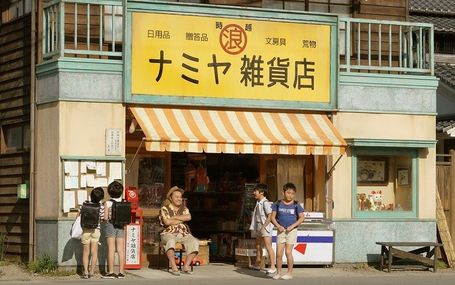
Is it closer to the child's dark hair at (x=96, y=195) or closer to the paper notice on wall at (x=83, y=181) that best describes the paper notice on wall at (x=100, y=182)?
the paper notice on wall at (x=83, y=181)

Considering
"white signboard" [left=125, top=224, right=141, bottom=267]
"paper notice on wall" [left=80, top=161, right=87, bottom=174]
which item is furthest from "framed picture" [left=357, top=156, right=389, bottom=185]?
"paper notice on wall" [left=80, top=161, right=87, bottom=174]

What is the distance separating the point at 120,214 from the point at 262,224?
2.84m

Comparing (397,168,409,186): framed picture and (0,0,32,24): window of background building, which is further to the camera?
(397,168,409,186): framed picture

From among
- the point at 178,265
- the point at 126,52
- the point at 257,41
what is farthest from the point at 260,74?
the point at 178,265

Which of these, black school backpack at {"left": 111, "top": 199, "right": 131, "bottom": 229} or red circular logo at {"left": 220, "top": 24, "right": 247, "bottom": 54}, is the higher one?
red circular logo at {"left": 220, "top": 24, "right": 247, "bottom": 54}

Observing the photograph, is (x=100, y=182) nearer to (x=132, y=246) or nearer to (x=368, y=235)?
(x=132, y=246)

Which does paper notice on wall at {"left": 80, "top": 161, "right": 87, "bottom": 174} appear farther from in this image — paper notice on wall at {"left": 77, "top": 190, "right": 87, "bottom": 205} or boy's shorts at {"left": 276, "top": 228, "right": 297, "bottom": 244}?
boy's shorts at {"left": 276, "top": 228, "right": 297, "bottom": 244}

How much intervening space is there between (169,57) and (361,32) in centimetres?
520

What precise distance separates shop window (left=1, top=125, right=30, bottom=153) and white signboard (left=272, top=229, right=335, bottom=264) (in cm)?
583

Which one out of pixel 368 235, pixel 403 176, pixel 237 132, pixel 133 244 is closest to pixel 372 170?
pixel 403 176

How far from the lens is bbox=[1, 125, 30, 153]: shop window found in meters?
22.1

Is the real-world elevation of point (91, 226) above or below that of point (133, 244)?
above

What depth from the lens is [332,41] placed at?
74.0 feet

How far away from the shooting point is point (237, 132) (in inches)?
835
